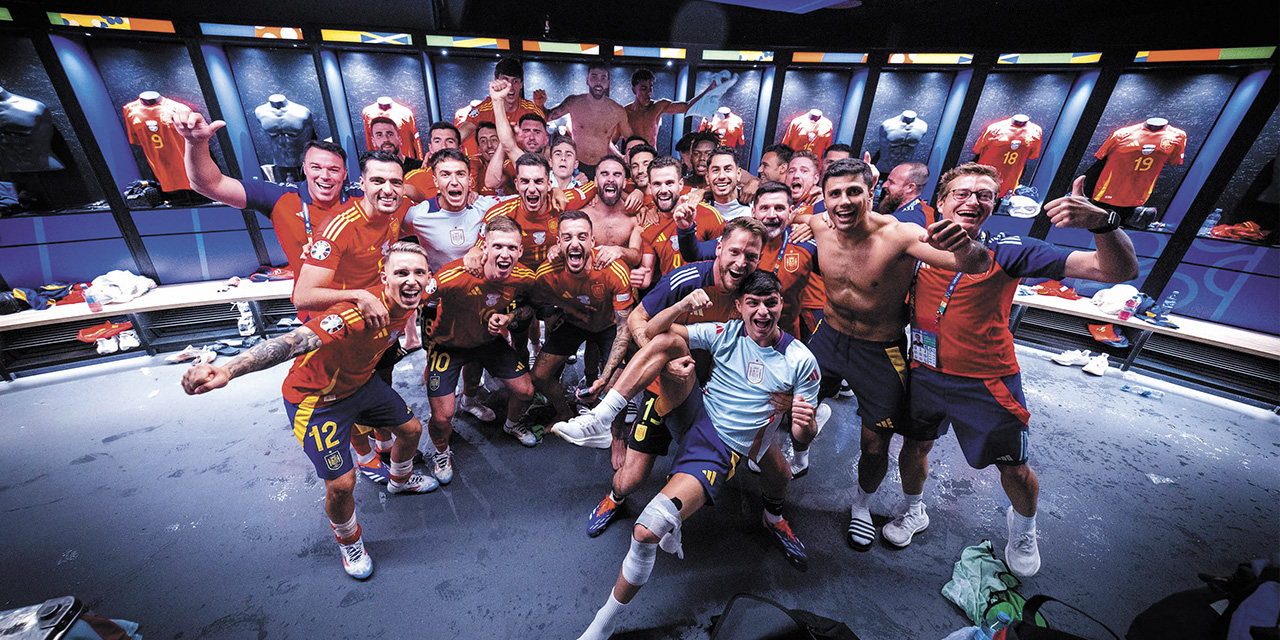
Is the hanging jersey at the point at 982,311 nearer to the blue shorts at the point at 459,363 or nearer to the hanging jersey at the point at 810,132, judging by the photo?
the blue shorts at the point at 459,363

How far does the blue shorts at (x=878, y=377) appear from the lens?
2498mm

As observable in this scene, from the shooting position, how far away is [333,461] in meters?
2.09

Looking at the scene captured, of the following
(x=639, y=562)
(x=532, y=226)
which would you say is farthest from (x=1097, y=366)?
(x=532, y=226)

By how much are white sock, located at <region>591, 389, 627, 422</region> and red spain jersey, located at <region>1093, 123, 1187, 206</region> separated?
729cm

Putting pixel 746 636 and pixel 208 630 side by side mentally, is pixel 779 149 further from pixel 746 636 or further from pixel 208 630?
pixel 208 630

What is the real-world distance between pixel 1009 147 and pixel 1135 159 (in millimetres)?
1257

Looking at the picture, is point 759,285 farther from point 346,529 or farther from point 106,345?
point 106,345

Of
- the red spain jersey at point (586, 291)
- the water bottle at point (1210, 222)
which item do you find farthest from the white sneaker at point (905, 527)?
the water bottle at point (1210, 222)

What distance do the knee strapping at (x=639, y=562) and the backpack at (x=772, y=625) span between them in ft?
1.26

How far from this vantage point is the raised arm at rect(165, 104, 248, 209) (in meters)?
2.50

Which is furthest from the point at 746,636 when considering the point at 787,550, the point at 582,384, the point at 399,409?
the point at 582,384

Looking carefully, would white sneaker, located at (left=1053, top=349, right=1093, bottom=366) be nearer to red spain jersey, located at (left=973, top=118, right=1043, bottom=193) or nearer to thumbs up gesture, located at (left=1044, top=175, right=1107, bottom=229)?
Result: red spain jersey, located at (left=973, top=118, right=1043, bottom=193)

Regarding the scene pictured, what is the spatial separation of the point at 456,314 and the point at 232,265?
4.73 m

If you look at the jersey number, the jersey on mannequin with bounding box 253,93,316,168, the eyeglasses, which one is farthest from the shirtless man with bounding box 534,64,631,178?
the jersey number
